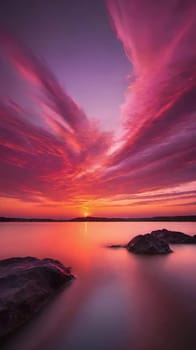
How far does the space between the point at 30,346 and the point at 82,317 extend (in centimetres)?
243

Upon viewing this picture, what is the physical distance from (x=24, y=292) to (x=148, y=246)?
16833mm

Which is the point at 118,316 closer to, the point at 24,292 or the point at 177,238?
the point at 24,292

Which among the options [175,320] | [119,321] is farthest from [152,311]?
[119,321]

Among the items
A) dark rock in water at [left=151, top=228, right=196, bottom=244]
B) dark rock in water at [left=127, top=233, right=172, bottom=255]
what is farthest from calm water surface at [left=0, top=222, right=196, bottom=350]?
dark rock in water at [left=151, top=228, right=196, bottom=244]

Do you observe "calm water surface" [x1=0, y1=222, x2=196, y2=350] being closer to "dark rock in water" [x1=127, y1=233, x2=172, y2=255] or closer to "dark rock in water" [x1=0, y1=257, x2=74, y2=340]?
"dark rock in water" [x1=0, y1=257, x2=74, y2=340]

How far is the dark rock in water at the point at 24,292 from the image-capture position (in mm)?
6730

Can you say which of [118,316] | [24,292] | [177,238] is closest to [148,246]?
[177,238]

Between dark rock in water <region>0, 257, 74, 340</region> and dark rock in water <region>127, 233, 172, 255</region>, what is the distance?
12517 mm

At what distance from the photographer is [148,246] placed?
22625mm

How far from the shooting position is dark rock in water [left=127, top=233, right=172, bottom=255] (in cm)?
2227

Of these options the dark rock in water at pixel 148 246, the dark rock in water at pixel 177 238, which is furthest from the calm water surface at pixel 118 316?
the dark rock in water at pixel 177 238

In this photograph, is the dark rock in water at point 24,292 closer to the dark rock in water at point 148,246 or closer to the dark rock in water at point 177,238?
the dark rock in water at point 148,246

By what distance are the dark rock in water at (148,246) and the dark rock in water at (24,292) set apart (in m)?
12.5

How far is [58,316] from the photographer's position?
317 inches
